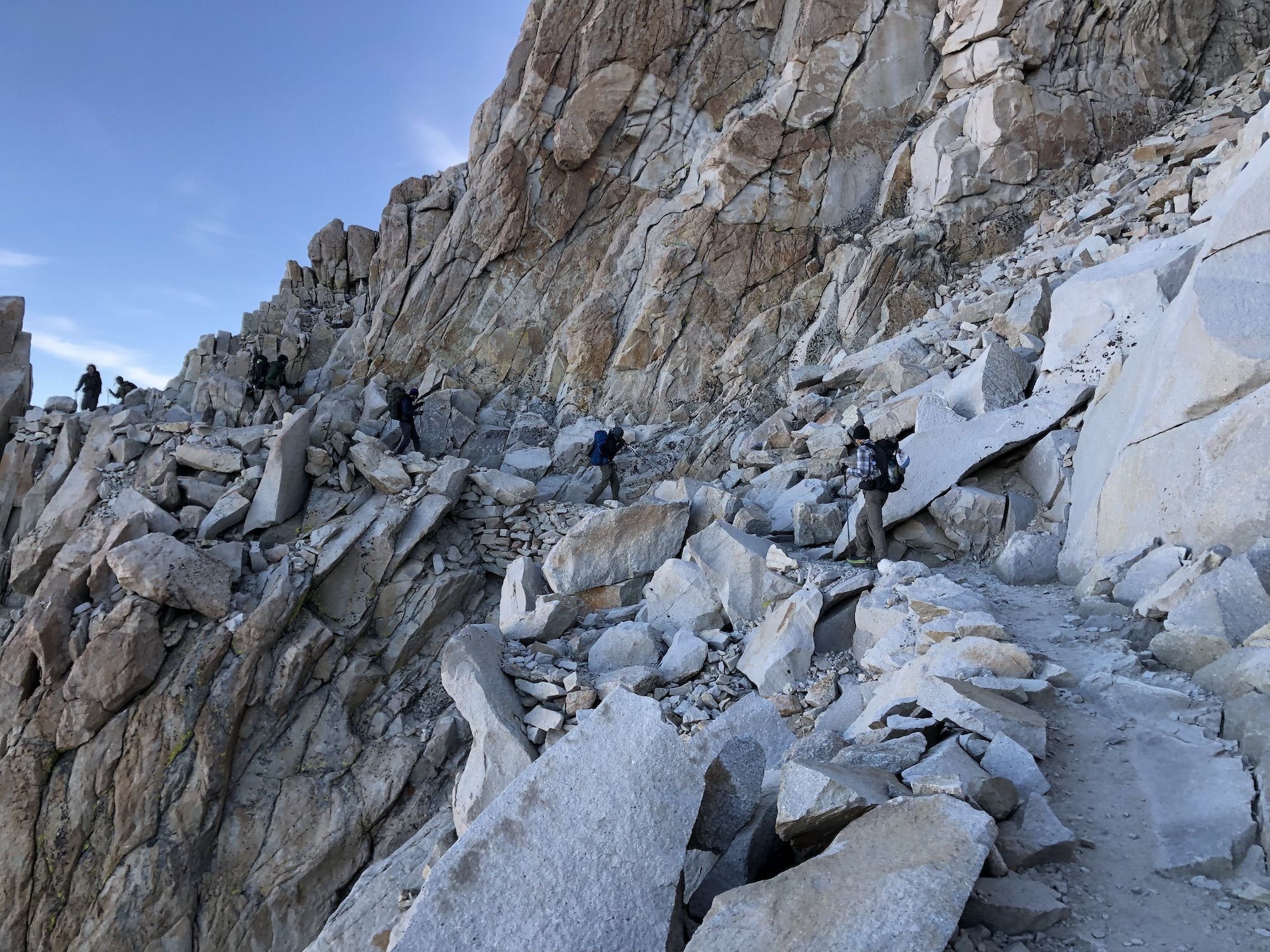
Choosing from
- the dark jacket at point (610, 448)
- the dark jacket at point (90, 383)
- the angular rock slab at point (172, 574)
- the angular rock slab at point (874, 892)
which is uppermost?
the dark jacket at point (90, 383)

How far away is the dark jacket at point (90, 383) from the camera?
17.0 metres

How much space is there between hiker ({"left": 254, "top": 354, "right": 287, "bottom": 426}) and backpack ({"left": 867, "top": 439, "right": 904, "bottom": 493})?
14.1 meters

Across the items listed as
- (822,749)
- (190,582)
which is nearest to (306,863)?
(190,582)

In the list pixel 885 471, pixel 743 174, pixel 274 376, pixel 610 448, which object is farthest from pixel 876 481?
pixel 274 376

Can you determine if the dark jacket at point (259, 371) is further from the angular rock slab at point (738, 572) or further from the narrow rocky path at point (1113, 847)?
the narrow rocky path at point (1113, 847)

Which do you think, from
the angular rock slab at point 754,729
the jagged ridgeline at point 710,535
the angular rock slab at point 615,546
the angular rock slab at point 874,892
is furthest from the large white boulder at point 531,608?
the angular rock slab at point 874,892

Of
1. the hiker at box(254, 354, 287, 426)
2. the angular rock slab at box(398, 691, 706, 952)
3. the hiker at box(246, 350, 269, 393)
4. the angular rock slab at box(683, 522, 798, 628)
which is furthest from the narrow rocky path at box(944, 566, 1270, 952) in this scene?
the hiker at box(246, 350, 269, 393)

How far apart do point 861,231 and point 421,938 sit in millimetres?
18010

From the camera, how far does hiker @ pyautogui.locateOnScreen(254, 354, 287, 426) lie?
17047 millimetres

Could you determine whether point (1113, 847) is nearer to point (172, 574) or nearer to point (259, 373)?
point (172, 574)

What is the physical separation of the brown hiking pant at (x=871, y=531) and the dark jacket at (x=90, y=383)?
17.5 m

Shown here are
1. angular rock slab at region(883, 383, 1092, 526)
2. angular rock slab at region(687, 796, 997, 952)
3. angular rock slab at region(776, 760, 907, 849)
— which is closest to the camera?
angular rock slab at region(687, 796, 997, 952)

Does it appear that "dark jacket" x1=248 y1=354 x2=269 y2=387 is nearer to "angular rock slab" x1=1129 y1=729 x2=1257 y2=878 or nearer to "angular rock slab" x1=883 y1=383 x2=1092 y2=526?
"angular rock slab" x1=883 y1=383 x2=1092 y2=526

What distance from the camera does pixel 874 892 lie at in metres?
2.69
